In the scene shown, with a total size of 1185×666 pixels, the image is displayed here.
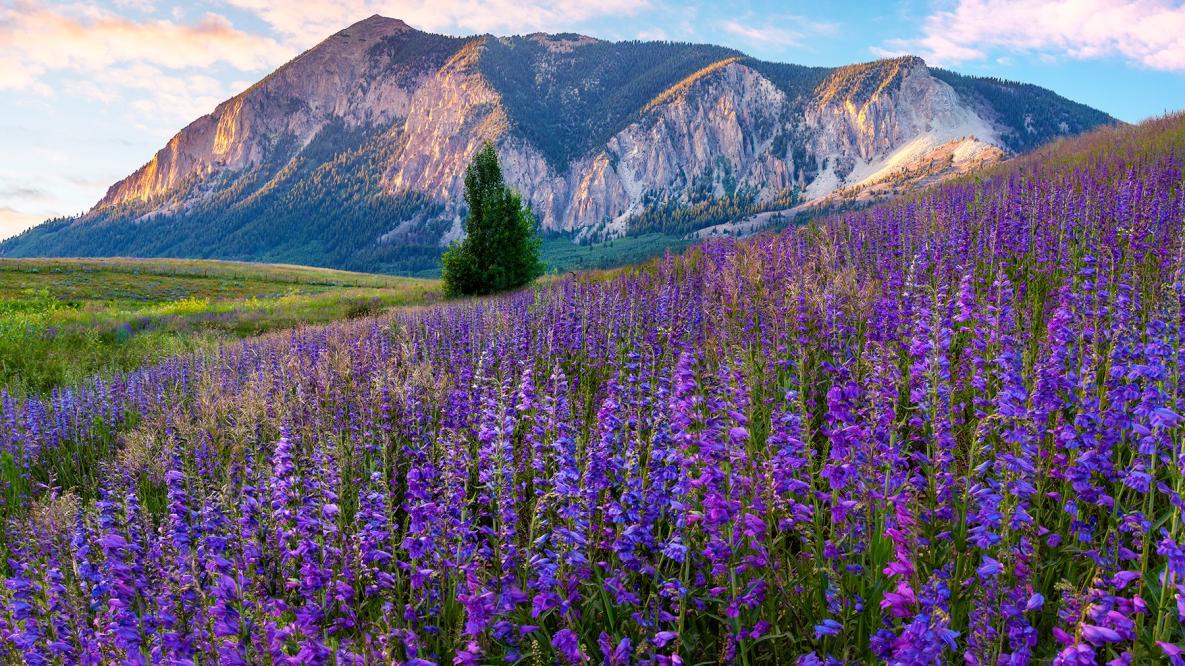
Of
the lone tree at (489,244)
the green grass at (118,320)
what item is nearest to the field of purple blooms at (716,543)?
Result: the green grass at (118,320)

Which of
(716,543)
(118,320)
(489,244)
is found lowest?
(716,543)

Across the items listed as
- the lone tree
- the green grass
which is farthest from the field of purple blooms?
the lone tree

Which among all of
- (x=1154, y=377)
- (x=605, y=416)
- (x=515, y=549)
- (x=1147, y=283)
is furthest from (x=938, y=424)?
(x=1147, y=283)

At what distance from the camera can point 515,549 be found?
10.2 feet

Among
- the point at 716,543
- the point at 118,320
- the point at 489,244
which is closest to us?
the point at 716,543

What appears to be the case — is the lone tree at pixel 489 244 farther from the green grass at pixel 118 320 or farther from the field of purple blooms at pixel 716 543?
the field of purple blooms at pixel 716 543

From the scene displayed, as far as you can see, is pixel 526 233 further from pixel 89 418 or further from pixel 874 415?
pixel 874 415

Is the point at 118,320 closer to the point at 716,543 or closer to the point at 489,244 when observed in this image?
the point at 489,244

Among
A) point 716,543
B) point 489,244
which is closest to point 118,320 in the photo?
point 489,244

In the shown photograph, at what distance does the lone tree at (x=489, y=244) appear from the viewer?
34.0 metres

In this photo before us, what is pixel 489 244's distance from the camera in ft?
112

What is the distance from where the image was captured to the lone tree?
1337 inches

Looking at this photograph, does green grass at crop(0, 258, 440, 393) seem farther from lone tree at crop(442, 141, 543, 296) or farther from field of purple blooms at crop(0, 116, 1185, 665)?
field of purple blooms at crop(0, 116, 1185, 665)

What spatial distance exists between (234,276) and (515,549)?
8255cm
